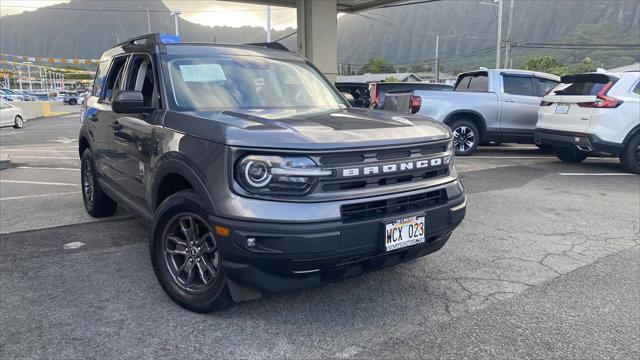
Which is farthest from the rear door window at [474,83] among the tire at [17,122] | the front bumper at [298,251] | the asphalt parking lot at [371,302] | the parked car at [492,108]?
the tire at [17,122]

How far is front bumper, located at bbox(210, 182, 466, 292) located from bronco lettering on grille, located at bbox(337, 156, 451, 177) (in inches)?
11.0

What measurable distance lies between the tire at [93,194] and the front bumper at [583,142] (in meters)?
7.43

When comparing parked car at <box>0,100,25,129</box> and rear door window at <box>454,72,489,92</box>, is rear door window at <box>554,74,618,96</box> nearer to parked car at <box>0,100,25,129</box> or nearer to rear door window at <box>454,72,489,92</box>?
rear door window at <box>454,72,489,92</box>

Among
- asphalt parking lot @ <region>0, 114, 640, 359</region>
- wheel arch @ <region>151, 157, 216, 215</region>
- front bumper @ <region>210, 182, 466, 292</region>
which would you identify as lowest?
asphalt parking lot @ <region>0, 114, 640, 359</region>

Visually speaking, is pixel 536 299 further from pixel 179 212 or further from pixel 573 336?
pixel 179 212

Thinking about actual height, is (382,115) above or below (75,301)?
above

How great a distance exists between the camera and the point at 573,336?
3016 mm

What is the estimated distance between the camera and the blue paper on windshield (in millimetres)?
3809

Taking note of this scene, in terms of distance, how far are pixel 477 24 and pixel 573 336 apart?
19238 centimetres

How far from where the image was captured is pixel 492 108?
1047cm

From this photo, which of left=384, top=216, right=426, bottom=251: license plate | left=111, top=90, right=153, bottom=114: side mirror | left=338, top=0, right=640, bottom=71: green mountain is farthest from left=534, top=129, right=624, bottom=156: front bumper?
left=338, top=0, right=640, bottom=71: green mountain

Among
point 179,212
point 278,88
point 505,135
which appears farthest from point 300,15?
point 179,212

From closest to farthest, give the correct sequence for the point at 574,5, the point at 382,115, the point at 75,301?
1. the point at 75,301
2. the point at 382,115
3. the point at 574,5

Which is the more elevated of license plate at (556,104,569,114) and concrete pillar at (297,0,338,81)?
concrete pillar at (297,0,338,81)
